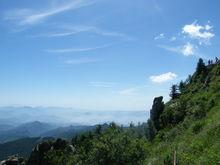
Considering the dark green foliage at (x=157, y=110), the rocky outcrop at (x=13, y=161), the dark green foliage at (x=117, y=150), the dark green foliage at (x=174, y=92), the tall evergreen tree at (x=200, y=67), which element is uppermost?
the tall evergreen tree at (x=200, y=67)

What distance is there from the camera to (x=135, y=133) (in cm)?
3050

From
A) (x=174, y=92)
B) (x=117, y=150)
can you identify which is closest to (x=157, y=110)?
(x=174, y=92)

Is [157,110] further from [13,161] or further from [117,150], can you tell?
[117,150]

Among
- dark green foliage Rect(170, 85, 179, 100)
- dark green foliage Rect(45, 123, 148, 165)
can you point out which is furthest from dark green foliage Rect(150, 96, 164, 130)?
dark green foliage Rect(45, 123, 148, 165)

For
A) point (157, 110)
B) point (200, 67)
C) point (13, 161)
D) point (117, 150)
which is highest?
point (200, 67)

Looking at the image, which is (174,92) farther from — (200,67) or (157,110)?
(157,110)

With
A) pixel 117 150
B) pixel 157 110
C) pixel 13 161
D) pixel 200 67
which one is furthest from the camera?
pixel 200 67

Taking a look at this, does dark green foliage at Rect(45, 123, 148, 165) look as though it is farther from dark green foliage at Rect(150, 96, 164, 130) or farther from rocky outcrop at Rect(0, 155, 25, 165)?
dark green foliage at Rect(150, 96, 164, 130)

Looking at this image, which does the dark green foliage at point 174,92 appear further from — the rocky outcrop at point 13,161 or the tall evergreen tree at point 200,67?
the rocky outcrop at point 13,161

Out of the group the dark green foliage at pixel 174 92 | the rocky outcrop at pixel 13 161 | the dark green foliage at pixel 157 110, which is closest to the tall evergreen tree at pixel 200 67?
the dark green foliage at pixel 174 92

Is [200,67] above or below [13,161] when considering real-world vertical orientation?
above

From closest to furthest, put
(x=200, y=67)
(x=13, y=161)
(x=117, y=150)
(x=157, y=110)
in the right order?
(x=117, y=150) → (x=13, y=161) → (x=157, y=110) → (x=200, y=67)

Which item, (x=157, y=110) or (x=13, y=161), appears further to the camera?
(x=157, y=110)

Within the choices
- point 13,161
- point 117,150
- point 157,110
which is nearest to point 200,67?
point 157,110
